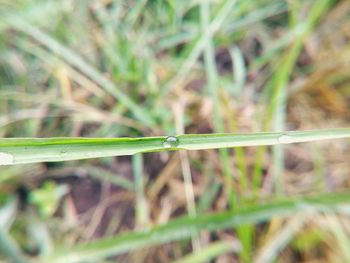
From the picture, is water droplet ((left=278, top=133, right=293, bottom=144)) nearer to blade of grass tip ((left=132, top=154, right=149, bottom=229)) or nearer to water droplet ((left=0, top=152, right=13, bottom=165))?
water droplet ((left=0, top=152, right=13, bottom=165))

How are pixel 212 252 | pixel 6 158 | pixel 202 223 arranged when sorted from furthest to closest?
pixel 212 252 → pixel 202 223 → pixel 6 158

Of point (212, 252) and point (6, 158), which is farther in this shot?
point (212, 252)

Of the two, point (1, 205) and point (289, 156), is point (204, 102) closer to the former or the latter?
point (289, 156)

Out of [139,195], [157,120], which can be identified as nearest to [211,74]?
[157,120]

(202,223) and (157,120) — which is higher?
(157,120)

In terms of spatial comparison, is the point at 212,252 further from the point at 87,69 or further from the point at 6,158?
the point at 6,158

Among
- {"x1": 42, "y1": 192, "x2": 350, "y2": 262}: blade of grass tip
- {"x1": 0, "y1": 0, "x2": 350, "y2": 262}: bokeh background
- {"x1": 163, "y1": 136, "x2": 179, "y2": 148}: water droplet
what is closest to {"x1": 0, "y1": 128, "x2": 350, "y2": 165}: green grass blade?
{"x1": 163, "y1": 136, "x2": 179, "y2": 148}: water droplet

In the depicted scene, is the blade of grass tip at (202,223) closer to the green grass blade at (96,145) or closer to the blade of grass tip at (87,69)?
the blade of grass tip at (87,69)
